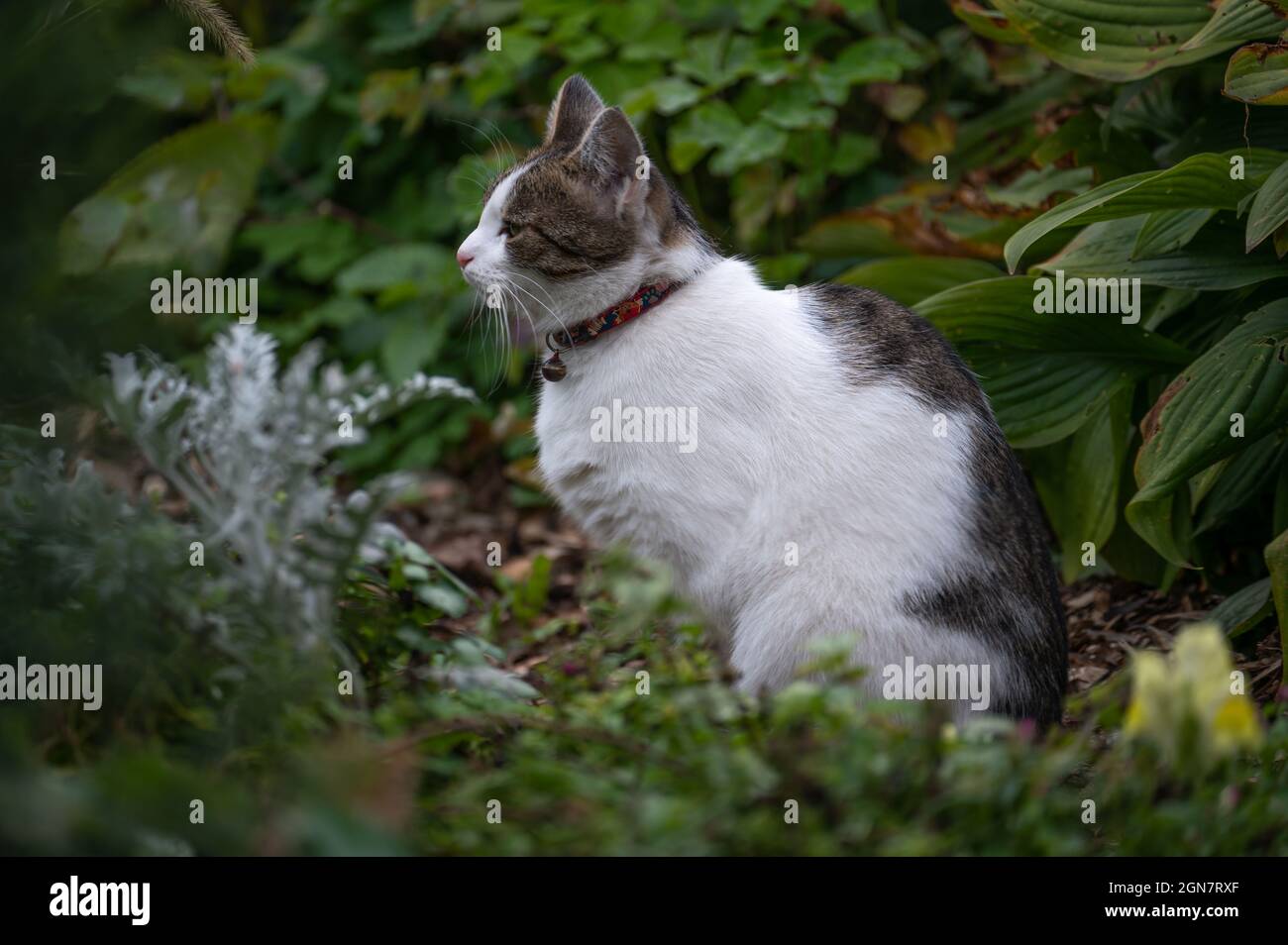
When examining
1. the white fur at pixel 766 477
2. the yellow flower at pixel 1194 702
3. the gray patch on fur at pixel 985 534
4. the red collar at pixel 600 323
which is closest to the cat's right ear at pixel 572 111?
the white fur at pixel 766 477

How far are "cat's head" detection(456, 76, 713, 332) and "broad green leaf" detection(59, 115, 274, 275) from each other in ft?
3.00

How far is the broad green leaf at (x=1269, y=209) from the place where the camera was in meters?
2.78

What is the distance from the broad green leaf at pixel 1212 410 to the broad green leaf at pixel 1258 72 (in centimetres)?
51

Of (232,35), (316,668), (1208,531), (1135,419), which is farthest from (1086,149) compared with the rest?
(316,668)

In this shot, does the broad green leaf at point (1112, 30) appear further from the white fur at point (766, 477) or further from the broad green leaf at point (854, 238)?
the white fur at point (766, 477)

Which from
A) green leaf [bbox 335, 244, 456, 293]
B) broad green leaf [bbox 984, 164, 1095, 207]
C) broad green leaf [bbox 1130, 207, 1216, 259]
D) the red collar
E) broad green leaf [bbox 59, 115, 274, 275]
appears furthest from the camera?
green leaf [bbox 335, 244, 456, 293]

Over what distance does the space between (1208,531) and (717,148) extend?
2.54 m

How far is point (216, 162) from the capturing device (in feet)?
14.4

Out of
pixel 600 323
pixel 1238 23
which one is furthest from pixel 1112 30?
pixel 600 323

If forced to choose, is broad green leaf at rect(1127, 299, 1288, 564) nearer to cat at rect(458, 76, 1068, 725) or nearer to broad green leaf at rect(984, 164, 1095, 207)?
cat at rect(458, 76, 1068, 725)

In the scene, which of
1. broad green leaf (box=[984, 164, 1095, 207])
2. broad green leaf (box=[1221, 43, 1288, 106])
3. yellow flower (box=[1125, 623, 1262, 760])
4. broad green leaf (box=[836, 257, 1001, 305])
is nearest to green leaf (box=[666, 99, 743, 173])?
broad green leaf (box=[836, 257, 1001, 305])

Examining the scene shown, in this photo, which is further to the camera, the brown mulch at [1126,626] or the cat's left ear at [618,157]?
the brown mulch at [1126,626]

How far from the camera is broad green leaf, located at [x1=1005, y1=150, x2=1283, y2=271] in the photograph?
2928mm

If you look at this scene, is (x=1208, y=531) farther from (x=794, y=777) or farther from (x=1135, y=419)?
(x=794, y=777)
